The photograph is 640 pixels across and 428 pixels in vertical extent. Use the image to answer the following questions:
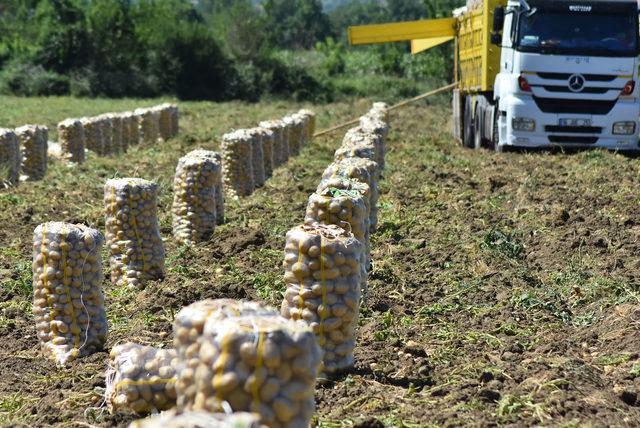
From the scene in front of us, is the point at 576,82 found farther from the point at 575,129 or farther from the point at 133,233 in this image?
the point at 133,233

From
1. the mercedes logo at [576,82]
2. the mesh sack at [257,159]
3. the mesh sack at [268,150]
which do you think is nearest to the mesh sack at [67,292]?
the mesh sack at [257,159]

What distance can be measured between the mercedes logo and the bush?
30.8 meters

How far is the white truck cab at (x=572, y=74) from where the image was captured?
17.2 meters

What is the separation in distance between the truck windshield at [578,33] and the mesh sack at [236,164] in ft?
18.5

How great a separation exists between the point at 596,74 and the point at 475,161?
2.48 m

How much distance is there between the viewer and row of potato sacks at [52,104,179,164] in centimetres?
1886

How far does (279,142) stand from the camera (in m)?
18.5

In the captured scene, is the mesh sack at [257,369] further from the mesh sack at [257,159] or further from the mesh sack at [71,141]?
the mesh sack at [71,141]

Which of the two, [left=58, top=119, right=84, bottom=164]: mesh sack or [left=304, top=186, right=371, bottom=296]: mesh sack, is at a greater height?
[left=304, top=186, right=371, bottom=296]: mesh sack

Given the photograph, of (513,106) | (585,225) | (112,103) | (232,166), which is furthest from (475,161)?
(112,103)

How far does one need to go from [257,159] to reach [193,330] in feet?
37.2

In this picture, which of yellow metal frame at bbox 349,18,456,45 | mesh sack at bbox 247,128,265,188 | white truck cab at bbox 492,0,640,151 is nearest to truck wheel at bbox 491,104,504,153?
white truck cab at bbox 492,0,640,151

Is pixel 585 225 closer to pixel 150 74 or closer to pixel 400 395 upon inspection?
pixel 400 395

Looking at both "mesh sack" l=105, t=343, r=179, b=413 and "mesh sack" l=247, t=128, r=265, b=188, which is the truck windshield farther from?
"mesh sack" l=105, t=343, r=179, b=413
